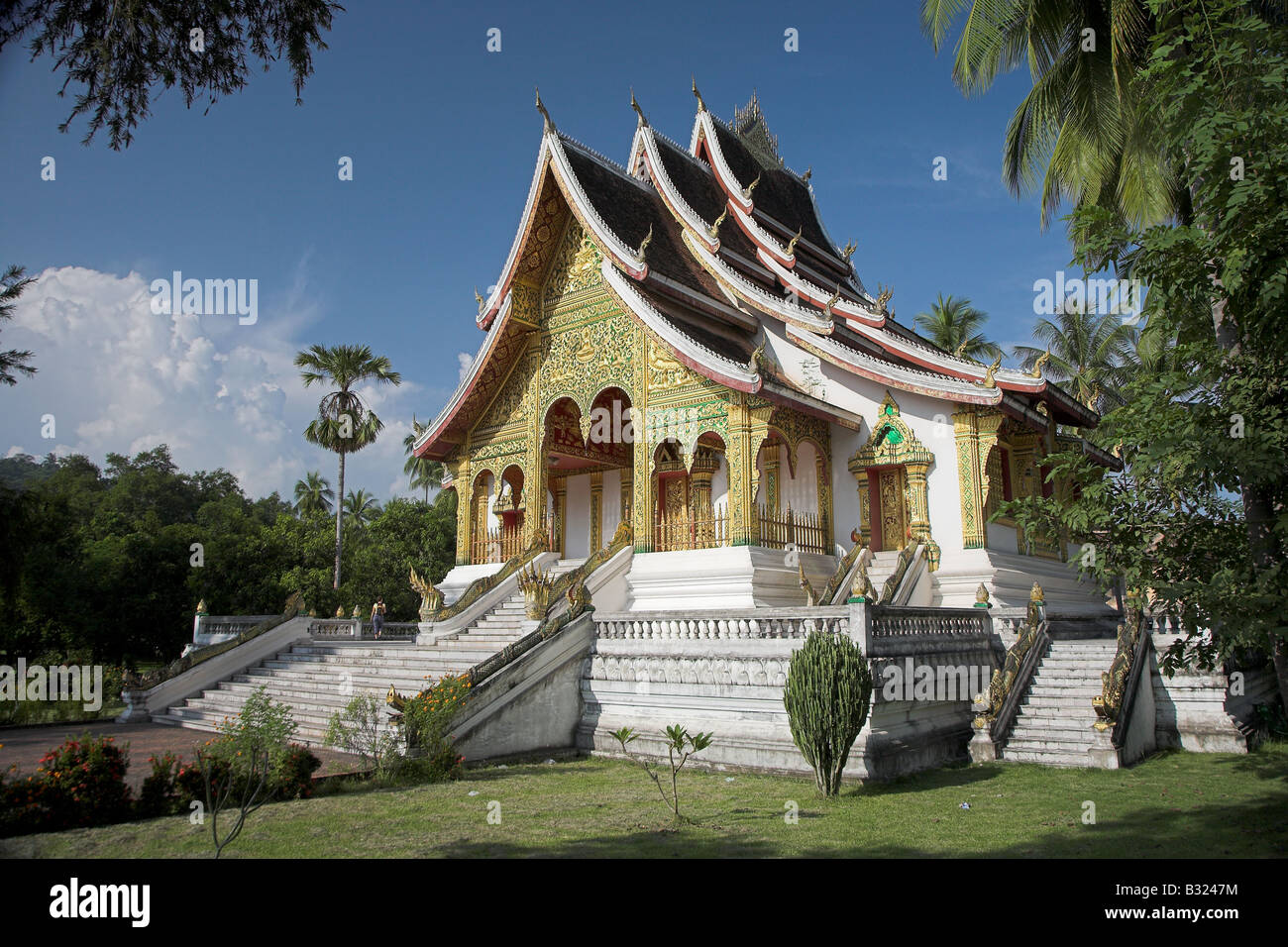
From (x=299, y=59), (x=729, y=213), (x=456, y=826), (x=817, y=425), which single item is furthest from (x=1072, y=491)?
(x=299, y=59)

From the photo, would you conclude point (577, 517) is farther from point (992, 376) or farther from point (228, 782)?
point (228, 782)

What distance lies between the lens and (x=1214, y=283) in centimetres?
614

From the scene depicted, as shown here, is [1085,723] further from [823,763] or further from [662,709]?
[662,709]

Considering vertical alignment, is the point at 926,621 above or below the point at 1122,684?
above

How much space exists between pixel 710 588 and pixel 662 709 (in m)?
3.82

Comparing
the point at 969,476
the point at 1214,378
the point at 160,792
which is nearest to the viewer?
the point at 1214,378

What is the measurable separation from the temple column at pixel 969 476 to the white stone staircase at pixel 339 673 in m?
7.65

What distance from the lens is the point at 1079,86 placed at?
479 inches

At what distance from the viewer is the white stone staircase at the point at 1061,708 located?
10.0 metres

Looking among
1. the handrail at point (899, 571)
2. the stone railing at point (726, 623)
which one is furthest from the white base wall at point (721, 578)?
the stone railing at point (726, 623)

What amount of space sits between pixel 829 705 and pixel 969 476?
771 cm

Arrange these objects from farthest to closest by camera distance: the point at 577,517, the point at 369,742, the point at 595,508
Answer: the point at 577,517, the point at 595,508, the point at 369,742

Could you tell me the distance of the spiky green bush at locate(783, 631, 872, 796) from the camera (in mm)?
7953

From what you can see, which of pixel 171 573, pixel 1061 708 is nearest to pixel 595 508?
pixel 1061 708
